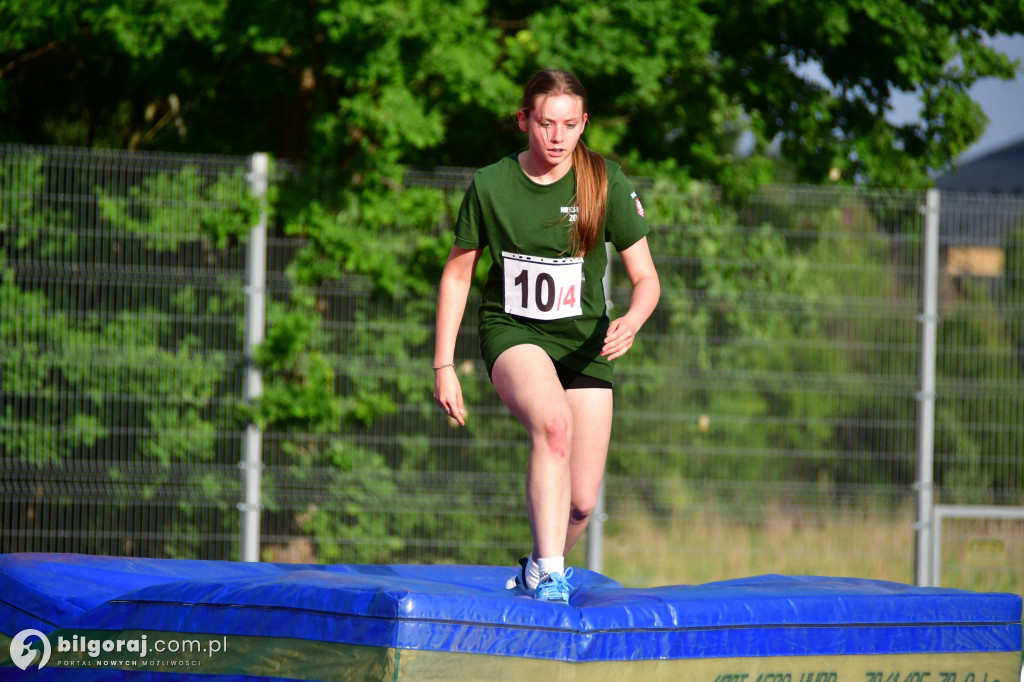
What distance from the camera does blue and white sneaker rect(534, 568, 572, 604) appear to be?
3139 millimetres

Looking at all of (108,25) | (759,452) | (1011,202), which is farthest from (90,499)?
(1011,202)

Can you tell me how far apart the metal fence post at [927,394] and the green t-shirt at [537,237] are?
154 inches

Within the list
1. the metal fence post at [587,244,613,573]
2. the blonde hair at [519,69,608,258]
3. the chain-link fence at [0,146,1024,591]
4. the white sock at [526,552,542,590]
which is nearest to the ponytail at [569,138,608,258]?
the blonde hair at [519,69,608,258]

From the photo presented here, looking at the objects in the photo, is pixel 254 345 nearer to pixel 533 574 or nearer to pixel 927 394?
pixel 533 574

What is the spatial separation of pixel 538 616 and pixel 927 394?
4.70m

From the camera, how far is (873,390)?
6.76 meters

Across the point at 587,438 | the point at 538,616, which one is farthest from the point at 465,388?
the point at 538,616

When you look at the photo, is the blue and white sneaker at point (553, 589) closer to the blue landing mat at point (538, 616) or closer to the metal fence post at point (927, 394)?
the blue landing mat at point (538, 616)

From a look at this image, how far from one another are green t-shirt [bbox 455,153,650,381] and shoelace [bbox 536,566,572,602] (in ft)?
2.35

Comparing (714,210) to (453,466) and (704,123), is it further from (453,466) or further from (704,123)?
(453,466)

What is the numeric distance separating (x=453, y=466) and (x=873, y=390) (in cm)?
277

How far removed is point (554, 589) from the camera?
10.3 feet

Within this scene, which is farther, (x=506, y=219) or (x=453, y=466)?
(x=453, y=466)

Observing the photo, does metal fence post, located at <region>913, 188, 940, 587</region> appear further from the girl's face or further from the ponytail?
the girl's face
